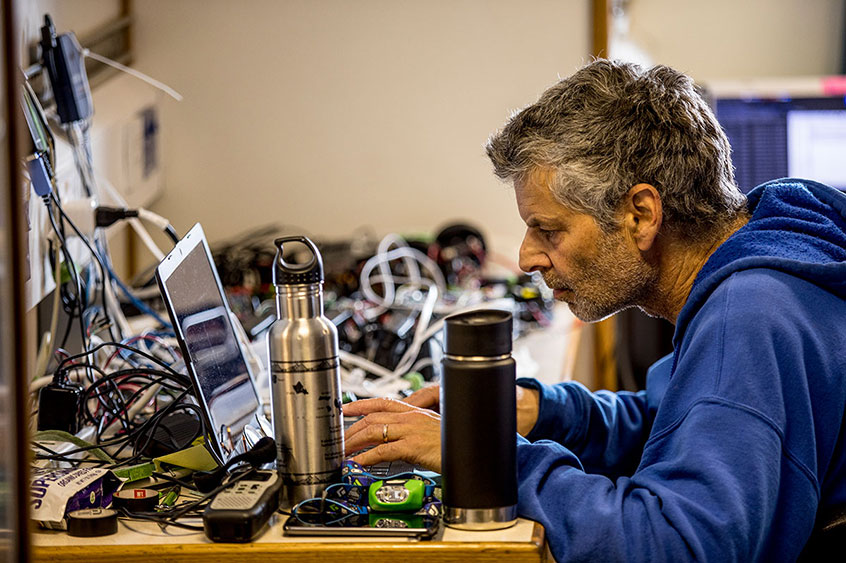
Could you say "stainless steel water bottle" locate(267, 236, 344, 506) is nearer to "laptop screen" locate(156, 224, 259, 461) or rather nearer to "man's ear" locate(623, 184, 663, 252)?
"laptop screen" locate(156, 224, 259, 461)

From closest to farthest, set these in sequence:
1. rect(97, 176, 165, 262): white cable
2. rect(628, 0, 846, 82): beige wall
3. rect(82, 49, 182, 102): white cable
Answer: rect(97, 176, 165, 262): white cable, rect(82, 49, 182, 102): white cable, rect(628, 0, 846, 82): beige wall

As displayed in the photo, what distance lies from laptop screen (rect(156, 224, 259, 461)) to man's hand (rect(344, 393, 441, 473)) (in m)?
0.16

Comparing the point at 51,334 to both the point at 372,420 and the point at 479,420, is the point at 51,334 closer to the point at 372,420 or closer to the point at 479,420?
the point at 372,420

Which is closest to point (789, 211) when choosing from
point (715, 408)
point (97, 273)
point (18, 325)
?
point (715, 408)

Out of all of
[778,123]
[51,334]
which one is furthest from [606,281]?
[778,123]

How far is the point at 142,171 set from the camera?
9.11 ft

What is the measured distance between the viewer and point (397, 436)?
1.12 metres

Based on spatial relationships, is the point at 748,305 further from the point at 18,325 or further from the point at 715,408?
the point at 18,325

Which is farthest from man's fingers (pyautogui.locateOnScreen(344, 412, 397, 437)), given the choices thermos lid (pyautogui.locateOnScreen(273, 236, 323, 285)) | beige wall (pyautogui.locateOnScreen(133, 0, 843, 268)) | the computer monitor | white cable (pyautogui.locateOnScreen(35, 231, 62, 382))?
the computer monitor

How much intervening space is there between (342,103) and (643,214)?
1886 millimetres

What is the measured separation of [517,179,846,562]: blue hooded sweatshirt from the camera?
3.07 ft

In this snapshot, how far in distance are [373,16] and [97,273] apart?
144 cm

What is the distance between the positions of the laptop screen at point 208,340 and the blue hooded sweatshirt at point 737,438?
37 cm

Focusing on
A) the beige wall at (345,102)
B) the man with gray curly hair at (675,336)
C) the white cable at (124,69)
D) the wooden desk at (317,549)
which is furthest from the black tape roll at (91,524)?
the beige wall at (345,102)
